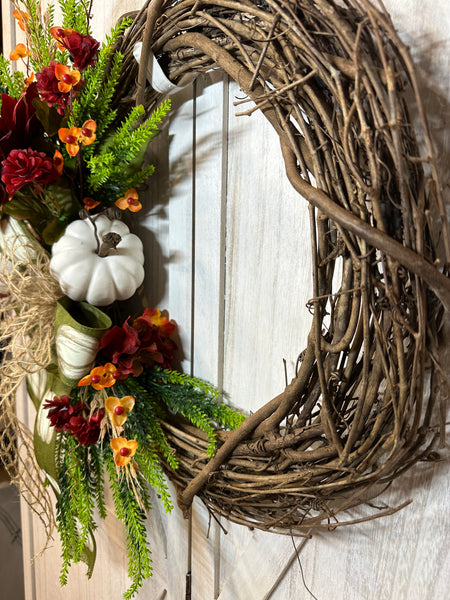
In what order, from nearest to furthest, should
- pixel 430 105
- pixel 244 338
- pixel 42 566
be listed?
pixel 430 105, pixel 244 338, pixel 42 566

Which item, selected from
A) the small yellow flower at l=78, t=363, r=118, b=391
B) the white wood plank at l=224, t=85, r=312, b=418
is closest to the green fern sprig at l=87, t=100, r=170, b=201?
the white wood plank at l=224, t=85, r=312, b=418

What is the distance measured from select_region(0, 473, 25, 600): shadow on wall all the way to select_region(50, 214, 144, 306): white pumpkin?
1367 millimetres

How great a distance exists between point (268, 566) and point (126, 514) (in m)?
0.23

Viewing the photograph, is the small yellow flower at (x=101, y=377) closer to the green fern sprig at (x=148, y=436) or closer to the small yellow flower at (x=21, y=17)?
the green fern sprig at (x=148, y=436)

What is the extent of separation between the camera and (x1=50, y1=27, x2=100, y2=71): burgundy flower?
2.26ft

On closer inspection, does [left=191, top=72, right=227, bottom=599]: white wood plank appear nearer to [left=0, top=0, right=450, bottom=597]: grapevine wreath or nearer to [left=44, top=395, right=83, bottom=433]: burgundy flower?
[left=0, top=0, right=450, bottom=597]: grapevine wreath

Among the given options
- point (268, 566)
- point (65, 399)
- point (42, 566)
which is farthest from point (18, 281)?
point (42, 566)

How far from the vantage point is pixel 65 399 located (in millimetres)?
761

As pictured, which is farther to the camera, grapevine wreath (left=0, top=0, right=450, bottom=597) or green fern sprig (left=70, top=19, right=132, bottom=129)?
green fern sprig (left=70, top=19, right=132, bottom=129)

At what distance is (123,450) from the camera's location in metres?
0.71

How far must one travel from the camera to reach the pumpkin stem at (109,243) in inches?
29.1

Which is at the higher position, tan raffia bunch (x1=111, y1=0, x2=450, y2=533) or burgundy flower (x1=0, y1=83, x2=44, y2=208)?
burgundy flower (x1=0, y1=83, x2=44, y2=208)

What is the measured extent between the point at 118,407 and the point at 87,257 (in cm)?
21

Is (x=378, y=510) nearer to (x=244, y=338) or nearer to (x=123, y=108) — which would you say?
(x=244, y=338)
